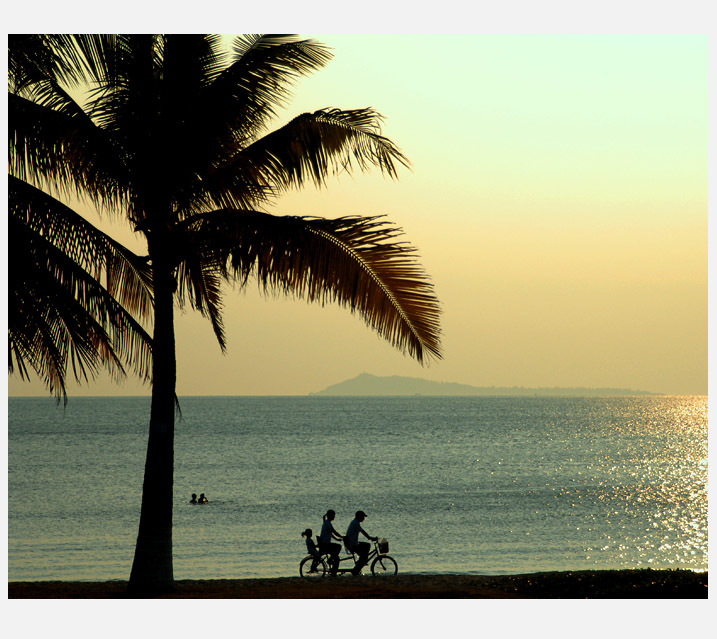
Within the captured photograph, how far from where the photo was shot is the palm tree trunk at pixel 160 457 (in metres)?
10.4

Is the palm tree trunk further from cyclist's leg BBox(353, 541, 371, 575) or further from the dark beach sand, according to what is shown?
cyclist's leg BBox(353, 541, 371, 575)

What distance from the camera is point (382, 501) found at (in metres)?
53.6

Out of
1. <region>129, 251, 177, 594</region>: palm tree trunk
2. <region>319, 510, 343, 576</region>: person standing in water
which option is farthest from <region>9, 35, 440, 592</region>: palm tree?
<region>319, 510, 343, 576</region>: person standing in water

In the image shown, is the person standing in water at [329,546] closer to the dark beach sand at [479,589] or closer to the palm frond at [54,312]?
the dark beach sand at [479,589]

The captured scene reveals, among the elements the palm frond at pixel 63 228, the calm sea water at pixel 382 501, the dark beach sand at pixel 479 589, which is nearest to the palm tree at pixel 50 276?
the palm frond at pixel 63 228

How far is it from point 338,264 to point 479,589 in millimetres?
5447

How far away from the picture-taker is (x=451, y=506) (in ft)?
158

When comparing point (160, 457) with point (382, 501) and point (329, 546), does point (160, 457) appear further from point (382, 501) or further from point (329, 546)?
point (382, 501)

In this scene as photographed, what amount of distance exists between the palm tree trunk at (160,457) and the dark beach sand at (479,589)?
350 mm

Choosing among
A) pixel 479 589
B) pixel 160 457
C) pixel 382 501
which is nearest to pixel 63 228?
pixel 160 457

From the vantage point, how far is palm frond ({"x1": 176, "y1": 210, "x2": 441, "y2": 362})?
9008 millimetres

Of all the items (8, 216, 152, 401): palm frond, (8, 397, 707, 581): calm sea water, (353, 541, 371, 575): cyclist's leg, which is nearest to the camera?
(8, 216, 152, 401): palm frond

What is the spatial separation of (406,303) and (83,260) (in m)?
3.91

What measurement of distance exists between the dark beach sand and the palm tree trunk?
0.35m
